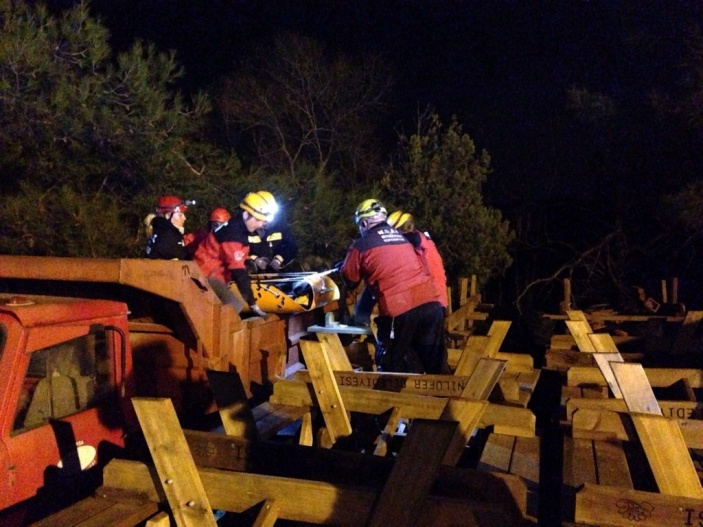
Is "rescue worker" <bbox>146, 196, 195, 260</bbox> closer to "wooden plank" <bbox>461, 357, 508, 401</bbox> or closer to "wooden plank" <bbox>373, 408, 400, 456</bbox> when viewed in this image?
"wooden plank" <bbox>373, 408, 400, 456</bbox>

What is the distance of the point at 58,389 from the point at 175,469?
4.58 feet

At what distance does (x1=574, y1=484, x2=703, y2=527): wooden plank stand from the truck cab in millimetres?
2450

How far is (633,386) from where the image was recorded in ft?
11.2

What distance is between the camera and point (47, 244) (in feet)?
29.8

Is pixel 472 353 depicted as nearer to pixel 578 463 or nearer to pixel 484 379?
pixel 484 379

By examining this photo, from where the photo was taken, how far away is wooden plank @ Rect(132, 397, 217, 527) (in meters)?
2.72

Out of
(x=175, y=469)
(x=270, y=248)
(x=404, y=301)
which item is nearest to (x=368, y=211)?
(x=404, y=301)

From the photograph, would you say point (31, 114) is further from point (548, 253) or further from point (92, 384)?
point (548, 253)

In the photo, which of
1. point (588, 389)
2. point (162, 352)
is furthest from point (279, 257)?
point (588, 389)

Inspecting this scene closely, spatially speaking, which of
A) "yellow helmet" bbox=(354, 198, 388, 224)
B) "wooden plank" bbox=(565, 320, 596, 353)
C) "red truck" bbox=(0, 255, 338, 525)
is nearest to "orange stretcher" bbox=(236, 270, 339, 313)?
"red truck" bbox=(0, 255, 338, 525)

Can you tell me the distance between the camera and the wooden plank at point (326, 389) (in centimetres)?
390

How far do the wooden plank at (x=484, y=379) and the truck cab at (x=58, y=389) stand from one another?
77.4 inches

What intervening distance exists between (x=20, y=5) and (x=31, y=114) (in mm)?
1264

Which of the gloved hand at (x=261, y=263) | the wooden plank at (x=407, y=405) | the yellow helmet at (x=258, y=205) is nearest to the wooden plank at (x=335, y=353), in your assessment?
the wooden plank at (x=407, y=405)
